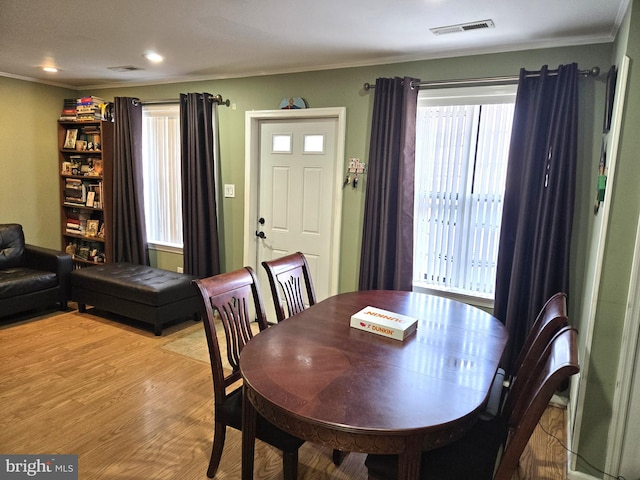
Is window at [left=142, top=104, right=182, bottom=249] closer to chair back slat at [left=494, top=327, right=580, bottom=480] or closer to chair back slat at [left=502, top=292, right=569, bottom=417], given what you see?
chair back slat at [left=502, top=292, right=569, bottom=417]

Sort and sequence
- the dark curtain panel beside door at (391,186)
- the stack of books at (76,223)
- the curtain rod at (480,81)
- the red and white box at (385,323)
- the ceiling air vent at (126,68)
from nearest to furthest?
the red and white box at (385,323), the curtain rod at (480,81), the dark curtain panel beside door at (391,186), the ceiling air vent at (126,68), the stack of books at (76,223)

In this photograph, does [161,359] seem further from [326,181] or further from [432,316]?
[432,316]

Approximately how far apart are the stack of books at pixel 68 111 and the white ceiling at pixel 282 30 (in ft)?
3.72

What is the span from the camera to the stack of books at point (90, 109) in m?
4.55

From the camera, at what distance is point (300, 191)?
371 centimetres

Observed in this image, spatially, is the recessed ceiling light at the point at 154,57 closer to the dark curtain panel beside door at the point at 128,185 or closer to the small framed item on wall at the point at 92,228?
the dark curtain panel beside door at the point at 128,185

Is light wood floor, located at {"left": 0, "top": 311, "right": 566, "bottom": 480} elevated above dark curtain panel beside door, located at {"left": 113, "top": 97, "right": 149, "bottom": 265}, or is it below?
below

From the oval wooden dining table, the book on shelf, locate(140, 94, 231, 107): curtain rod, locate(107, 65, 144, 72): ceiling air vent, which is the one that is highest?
locate(107, 65, 144, 72): ceiling air vent

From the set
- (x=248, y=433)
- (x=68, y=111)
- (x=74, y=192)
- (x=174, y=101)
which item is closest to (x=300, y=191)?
(x=174, y=101)

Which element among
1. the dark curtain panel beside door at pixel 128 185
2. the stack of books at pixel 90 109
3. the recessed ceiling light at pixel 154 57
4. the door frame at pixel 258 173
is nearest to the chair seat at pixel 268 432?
the door frame at pixel 258 173

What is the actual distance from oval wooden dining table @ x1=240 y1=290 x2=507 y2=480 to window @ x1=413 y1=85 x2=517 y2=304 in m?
1.07

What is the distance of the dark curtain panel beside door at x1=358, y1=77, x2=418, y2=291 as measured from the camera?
119 inches

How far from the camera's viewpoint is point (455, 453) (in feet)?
4.78

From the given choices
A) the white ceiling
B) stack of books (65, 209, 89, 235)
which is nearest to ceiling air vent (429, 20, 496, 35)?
the white ceiling
